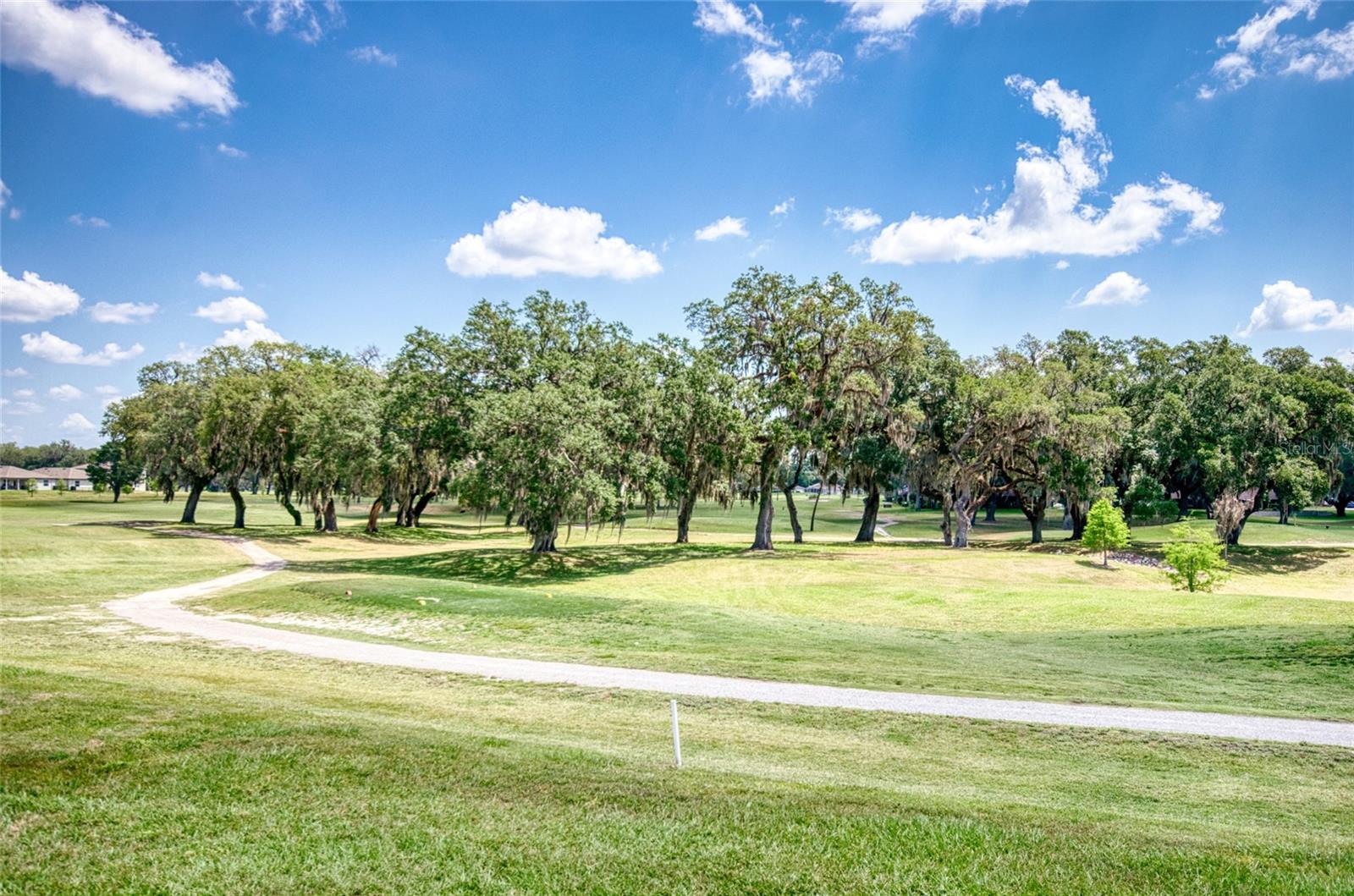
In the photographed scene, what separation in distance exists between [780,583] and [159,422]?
128ft

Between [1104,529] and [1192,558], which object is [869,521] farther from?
[1192,558]

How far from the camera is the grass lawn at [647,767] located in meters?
4.95

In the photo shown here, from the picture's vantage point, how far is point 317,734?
23.7 ft

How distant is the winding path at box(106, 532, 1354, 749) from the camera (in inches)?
387

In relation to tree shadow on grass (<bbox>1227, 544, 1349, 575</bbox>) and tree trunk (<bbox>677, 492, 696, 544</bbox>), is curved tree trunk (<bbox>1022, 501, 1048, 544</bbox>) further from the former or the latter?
tree trunk (<bbox>677, 492, 696, 544</bbox>)

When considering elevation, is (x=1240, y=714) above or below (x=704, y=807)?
below

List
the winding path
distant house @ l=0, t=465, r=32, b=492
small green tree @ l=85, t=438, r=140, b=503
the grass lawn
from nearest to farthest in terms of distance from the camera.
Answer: the grass lawn → the winding path → small green tree @ l=85, t=438, r=140, b=503 → distant house @ l=0, t=465, r=32, b=492

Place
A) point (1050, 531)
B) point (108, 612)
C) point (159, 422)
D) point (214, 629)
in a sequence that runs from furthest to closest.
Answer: point (1050, 531) → point (159, 422) → point (108, 612) → point (214, 629)

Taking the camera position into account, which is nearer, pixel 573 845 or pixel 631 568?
pixel 573 845

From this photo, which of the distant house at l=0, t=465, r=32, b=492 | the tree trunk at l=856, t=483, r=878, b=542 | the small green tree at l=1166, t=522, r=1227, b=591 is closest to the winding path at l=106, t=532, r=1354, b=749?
the small green tree at l=1166, t=522, r=1227, b=591

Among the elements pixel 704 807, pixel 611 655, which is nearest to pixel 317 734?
pixel 704 807

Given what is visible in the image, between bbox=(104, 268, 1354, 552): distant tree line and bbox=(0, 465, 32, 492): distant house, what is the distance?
333ft

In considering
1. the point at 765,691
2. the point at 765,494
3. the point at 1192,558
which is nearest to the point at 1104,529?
the point at 1192,558

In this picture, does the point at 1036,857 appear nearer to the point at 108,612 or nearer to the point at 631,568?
the point at 108,612
